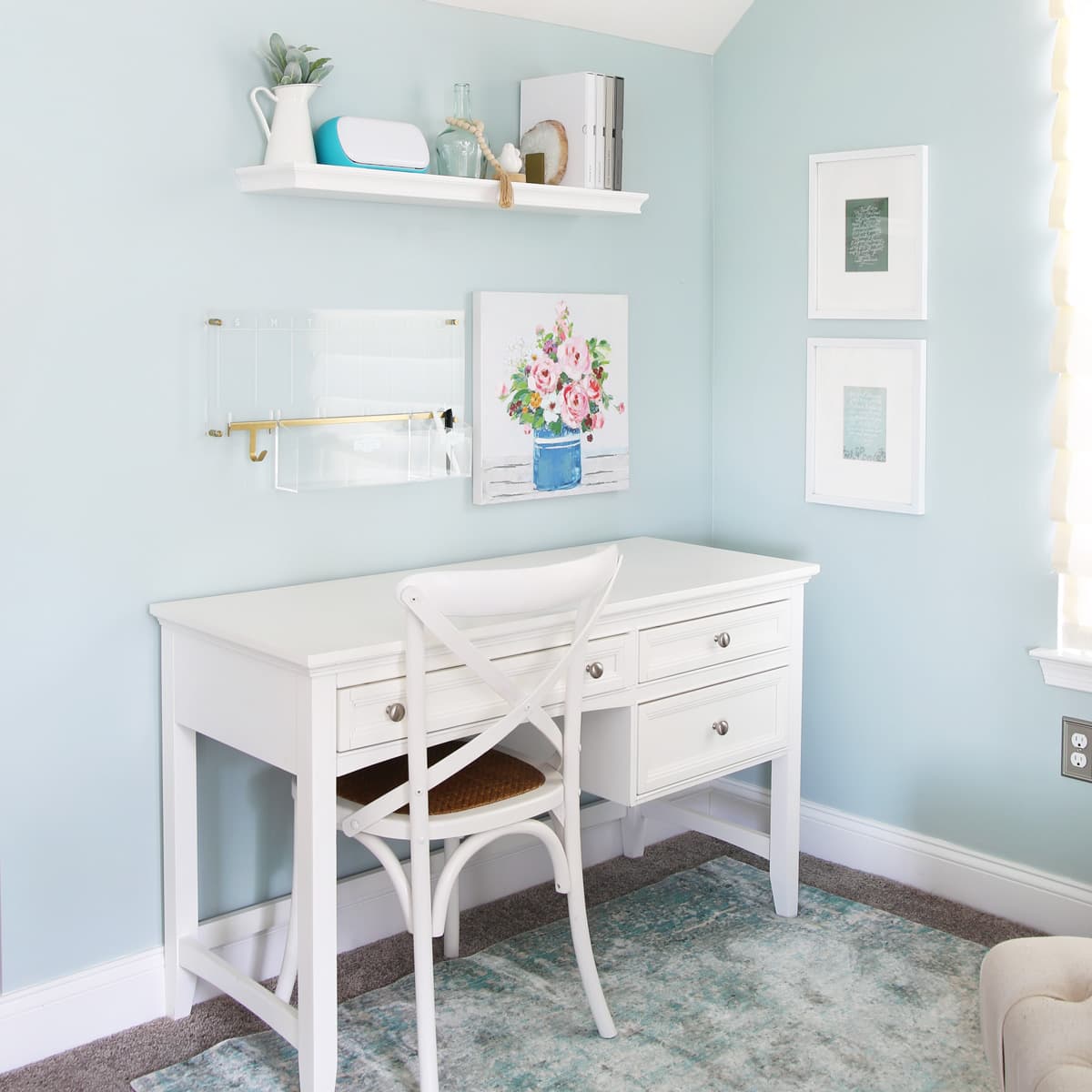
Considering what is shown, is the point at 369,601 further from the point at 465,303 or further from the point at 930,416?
the point at 930,416

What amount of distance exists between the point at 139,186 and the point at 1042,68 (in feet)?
5.83

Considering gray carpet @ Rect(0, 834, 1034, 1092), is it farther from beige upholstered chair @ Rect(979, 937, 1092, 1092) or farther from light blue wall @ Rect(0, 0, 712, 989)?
beige upholstered chair @ Rect(979, 937, 1092, 1092)

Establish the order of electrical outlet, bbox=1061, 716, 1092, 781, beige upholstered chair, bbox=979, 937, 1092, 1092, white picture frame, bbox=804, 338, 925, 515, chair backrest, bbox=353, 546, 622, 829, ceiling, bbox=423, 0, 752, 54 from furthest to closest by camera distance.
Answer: white picture frame, bbox=804, 338, 925, 515 < ceiling, bbox=423, 0, 752, 54 < electrical outlet, bbox=1061, 716, 1092, 781 < chair backrest, bbox=353, 546, 622, 829 < beige upholstered chair, bbox=979, 937, 1092, 1092

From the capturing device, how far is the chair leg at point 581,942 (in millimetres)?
2314

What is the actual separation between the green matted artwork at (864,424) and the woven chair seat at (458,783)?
45.3 inches

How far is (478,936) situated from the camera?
2738 mm

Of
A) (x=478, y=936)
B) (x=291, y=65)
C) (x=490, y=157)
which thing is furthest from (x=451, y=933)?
(x=291, y=65)

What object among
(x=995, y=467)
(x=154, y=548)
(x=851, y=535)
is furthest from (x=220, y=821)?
(x=995, y=467)

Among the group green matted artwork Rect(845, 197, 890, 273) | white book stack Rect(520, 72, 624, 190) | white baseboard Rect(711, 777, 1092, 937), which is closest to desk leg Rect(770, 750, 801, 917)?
white baseboard Rect(711, 777, 1092, 937)

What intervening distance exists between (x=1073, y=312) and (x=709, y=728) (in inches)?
43.4

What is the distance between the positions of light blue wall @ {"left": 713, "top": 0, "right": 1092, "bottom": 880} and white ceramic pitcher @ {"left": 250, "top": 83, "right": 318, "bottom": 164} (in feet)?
4.10

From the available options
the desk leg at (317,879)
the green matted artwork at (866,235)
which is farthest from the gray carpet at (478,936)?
the green matted artwork at (866,235)

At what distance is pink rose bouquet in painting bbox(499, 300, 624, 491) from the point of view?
2.85 meters

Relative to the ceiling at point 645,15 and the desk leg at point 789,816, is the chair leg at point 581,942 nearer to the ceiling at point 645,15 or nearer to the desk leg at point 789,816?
the desk leg at point 789,816
